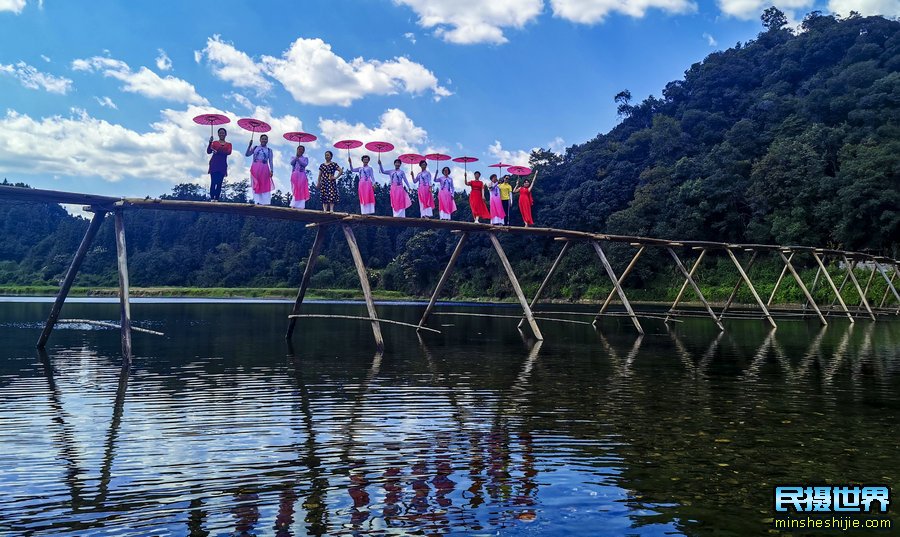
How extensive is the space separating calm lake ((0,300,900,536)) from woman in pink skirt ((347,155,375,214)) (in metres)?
7.28

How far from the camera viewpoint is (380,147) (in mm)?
22078

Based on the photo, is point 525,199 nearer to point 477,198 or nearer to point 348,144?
point 477,198

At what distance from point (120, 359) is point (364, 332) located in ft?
43.9

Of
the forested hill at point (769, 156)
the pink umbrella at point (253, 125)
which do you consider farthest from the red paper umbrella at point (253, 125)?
the forested hill at point (769, 156)

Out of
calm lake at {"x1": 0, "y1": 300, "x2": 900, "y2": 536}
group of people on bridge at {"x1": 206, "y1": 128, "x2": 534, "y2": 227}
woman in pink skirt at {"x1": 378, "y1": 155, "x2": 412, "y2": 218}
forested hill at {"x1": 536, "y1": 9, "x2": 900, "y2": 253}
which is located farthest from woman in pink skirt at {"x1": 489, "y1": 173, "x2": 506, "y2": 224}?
forested hill at {"x1": 536, "y1": 9, "x2": 900, "y2": 253}

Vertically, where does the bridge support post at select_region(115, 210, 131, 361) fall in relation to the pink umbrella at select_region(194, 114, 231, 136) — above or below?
below

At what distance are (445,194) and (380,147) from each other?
17.0ft

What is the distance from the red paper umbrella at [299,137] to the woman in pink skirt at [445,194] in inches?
252

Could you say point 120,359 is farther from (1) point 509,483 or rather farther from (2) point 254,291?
(2) point 254,291

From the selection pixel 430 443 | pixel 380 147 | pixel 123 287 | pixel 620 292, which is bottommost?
pixel 430 443

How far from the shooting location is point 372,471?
7590mm

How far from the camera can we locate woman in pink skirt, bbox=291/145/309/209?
21.7 m

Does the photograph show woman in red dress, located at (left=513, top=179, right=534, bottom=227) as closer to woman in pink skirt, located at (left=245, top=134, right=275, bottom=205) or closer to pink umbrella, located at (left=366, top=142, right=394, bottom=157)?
pink umbrella, located at (left=366, top=142, right=394, bottom=157)

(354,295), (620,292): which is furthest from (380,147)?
(354,295)
